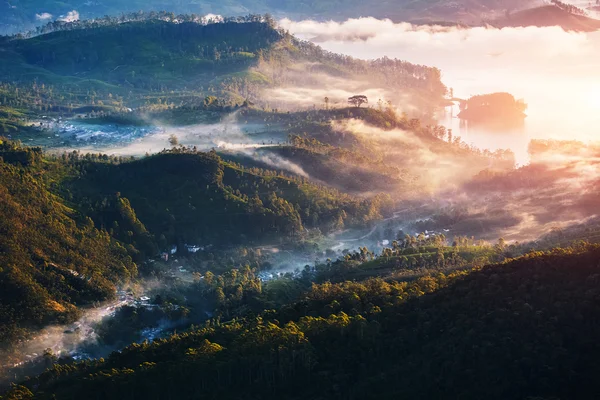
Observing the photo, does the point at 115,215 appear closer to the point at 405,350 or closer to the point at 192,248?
the point at 192,248

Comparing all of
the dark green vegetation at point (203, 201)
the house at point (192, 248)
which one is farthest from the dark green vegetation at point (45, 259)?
the house at point (192, 248)

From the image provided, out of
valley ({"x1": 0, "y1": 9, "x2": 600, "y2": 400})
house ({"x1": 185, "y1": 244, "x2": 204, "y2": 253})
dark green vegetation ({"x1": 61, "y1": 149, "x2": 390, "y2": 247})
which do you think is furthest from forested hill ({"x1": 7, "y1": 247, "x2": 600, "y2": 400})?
dark green vegetation ({"x1": 61, "y1": 149, "x2": 390, "y2": 247})

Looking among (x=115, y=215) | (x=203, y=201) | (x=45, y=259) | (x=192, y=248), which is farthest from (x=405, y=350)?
(x=203, y=201)

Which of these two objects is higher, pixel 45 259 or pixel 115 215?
pixel 115 215

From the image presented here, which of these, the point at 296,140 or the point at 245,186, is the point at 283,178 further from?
the point at 296,140

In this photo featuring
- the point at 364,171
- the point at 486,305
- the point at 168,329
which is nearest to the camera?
the point at 486,305

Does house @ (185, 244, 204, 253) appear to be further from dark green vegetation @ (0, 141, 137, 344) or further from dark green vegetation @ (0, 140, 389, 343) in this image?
dark green vegetation @ (0, 141, 137, 344)

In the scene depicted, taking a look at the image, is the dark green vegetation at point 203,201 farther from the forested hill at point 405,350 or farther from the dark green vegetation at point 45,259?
the forested hill at point 405,350

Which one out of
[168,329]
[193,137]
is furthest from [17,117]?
[168,329]
